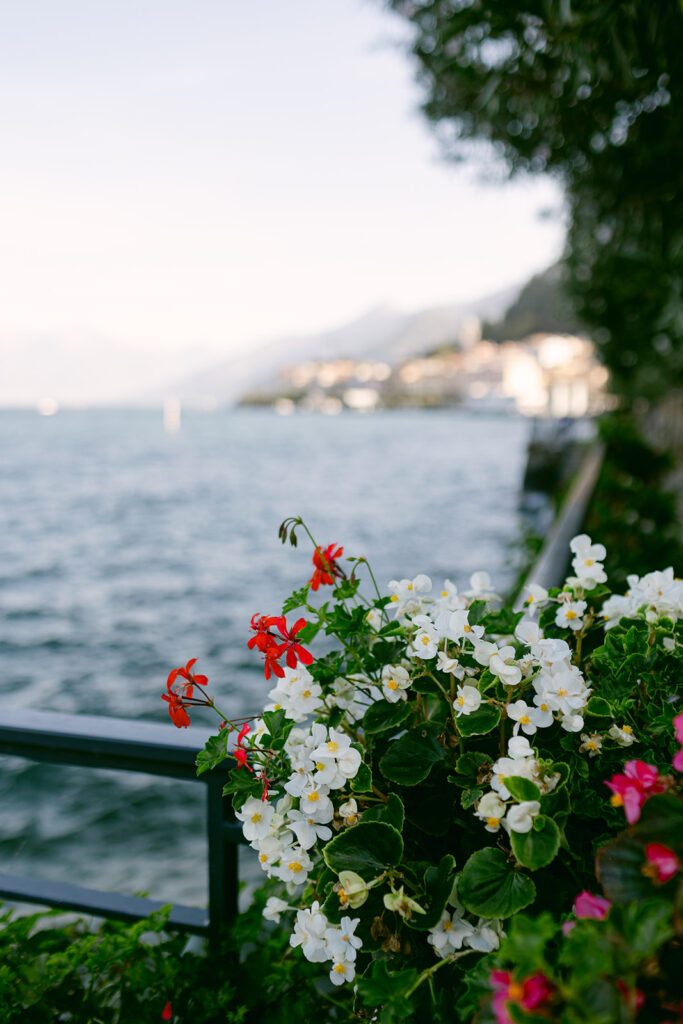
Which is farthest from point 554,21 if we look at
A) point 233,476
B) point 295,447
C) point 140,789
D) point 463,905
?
point 295,447

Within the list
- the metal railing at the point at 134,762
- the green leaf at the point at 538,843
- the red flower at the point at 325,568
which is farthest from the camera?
the metal railing at the point at 134,762

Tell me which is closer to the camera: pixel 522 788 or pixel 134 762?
pixel 522 788

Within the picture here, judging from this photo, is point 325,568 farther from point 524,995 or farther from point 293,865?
point 524,995

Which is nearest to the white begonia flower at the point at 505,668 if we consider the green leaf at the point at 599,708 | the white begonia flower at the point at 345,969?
the green leaf at the point at 599,708

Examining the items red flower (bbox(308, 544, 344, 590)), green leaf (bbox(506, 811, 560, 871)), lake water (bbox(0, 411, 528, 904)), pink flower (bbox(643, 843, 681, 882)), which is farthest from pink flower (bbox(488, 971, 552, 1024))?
lake water (bbox(0, 411, 528, 904))

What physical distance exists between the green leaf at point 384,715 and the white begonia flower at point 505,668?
18 cm

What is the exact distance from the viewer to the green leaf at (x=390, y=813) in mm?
1100

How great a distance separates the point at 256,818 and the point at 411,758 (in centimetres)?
26

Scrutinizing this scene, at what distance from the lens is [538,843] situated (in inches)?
37.3

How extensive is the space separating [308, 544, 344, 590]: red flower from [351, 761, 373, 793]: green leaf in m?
0.32

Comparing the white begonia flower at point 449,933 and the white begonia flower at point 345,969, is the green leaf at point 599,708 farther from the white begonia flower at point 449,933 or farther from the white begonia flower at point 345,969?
the white begonia flower at point 345,969

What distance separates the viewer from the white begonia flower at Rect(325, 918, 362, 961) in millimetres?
1050

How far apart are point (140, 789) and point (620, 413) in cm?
2098

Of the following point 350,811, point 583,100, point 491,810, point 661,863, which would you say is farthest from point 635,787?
point 583,100
